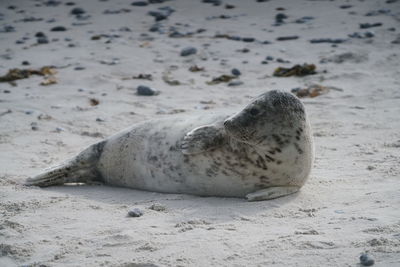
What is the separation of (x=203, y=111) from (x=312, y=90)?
125 cm

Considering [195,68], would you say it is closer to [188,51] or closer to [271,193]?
[188,51]

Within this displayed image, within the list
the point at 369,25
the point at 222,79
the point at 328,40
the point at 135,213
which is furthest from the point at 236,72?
the point at 135,213

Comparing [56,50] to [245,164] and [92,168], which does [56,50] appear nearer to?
[92,168]

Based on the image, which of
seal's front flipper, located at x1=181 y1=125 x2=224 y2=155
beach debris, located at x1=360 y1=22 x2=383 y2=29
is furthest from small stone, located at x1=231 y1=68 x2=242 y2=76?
seal's front flipper, located at x1=181 y1=125 x2=224 y2=155

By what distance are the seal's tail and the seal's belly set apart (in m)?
0.06

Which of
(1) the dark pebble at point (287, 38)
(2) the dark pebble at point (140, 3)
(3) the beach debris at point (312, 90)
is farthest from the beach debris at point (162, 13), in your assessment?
(3) the beach debris at point (312, 90)

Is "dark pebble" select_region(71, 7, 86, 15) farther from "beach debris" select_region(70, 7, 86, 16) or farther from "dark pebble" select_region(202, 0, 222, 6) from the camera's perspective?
"dark pebble" select_region(202, 0, 222, 6)

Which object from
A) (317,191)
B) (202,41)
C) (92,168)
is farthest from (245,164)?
(202,41)

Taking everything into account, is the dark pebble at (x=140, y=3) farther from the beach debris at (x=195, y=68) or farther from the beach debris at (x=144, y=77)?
the beach debris at (x=144, y=77)

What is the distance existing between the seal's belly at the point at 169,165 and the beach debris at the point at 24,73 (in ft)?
10.2

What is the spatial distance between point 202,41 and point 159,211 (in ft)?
18.1

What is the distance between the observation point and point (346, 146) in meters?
4.37

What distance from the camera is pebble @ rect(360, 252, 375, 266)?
2188 millimetres

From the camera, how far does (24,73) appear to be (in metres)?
6.80
